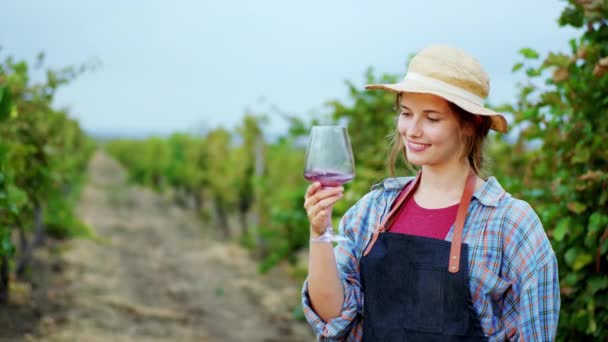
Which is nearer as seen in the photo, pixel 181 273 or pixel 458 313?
pixel 458 313

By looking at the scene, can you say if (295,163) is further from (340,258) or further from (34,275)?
(340,258)

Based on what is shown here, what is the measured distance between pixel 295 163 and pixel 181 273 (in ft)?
9.83

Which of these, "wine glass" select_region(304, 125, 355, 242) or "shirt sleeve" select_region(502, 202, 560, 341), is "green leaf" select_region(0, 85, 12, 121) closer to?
"wine glass" select_region(304, 125, 355, 242)

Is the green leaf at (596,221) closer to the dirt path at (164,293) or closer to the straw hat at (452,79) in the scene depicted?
the straw hat at (452,79)

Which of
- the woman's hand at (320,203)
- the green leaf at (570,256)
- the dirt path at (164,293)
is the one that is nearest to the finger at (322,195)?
the woman's hand at (320,203)

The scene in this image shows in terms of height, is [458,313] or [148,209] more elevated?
[458,313]

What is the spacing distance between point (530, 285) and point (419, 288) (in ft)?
0.97

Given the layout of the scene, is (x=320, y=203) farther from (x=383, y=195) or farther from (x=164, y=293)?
(x=164, y=293)

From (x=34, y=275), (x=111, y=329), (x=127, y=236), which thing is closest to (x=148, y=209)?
(x=127, y=236)

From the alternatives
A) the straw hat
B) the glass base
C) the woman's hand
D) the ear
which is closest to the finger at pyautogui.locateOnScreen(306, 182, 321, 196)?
the woman's hand

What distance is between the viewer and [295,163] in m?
12.4

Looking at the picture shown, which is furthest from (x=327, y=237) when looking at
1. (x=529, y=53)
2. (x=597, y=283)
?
(x=529, y=53)

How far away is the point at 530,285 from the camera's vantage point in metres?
1.78

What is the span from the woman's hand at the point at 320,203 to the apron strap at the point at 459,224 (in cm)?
33
